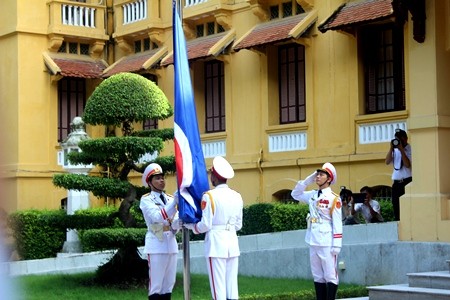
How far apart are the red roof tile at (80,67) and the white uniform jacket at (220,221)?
55.8ft

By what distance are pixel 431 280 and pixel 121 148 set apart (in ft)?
19.1

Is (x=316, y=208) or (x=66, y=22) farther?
(x=66, y=22)

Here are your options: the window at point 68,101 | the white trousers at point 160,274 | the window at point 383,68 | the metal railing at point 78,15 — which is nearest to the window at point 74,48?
the metal railing at point 78,15

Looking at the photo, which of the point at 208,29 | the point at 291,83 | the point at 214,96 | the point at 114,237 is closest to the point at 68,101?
the point at 214,96

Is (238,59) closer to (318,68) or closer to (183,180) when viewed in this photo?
(318,68)

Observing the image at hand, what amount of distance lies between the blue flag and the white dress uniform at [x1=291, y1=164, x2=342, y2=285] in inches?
79.7

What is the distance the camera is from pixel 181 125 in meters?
9.88

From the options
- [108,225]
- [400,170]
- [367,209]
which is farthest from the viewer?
[367,209]

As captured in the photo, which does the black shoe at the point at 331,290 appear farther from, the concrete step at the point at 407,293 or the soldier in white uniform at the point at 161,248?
the soldier in white uniform at the point at 161,248

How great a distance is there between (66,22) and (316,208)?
1723 centimetres

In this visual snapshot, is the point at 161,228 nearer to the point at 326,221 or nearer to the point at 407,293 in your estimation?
the point at 326,221

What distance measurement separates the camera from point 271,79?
22828mm

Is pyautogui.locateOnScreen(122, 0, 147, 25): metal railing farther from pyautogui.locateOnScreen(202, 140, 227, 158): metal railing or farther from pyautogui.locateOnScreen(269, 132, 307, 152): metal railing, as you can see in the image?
pyautogui.locateOnScreen(269, 132, 307, 152): metal railing

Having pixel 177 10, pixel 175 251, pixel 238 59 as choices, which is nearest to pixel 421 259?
pixel 175 251
